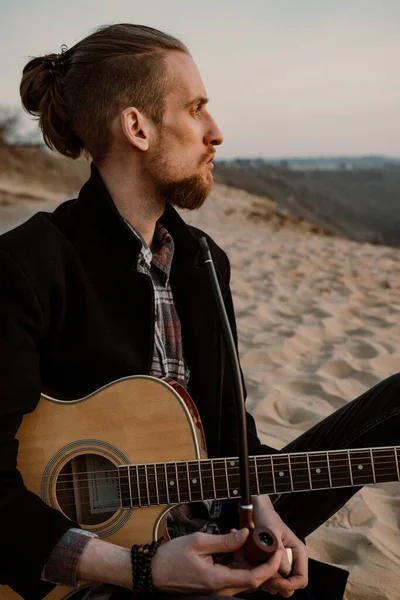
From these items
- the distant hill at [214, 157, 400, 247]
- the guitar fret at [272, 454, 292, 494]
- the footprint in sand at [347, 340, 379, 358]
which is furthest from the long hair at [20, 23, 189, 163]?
the distant hill at [214, 157, 400, 247]

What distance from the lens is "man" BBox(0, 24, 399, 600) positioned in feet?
5.97

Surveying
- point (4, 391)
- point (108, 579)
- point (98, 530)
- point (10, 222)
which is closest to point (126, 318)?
point (4, 391)

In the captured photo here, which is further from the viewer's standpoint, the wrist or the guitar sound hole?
the guitar sound hole

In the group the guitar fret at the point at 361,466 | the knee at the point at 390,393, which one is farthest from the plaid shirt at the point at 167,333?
the knee at the point at 390,393

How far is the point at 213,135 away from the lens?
209cm

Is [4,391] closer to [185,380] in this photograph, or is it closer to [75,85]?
[185,380]

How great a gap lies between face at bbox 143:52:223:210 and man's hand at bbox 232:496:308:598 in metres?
0.94

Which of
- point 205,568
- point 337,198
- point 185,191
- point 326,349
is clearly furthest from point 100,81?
point 337,198

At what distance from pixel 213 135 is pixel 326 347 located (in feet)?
10.9

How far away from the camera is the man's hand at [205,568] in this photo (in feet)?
4.97

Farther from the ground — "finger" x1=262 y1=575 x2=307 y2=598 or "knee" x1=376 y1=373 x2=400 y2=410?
"knee" x1=376 y1=373 x2=400 y2=410

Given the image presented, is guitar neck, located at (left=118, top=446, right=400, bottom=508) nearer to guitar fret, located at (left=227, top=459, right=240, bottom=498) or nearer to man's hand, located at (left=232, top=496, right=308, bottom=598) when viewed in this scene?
guitar fret, located at (left=227, top=459, right=240, bottom=498)

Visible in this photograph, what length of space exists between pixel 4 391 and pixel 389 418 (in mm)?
Answer: 1081

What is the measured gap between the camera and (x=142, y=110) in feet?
6.73
